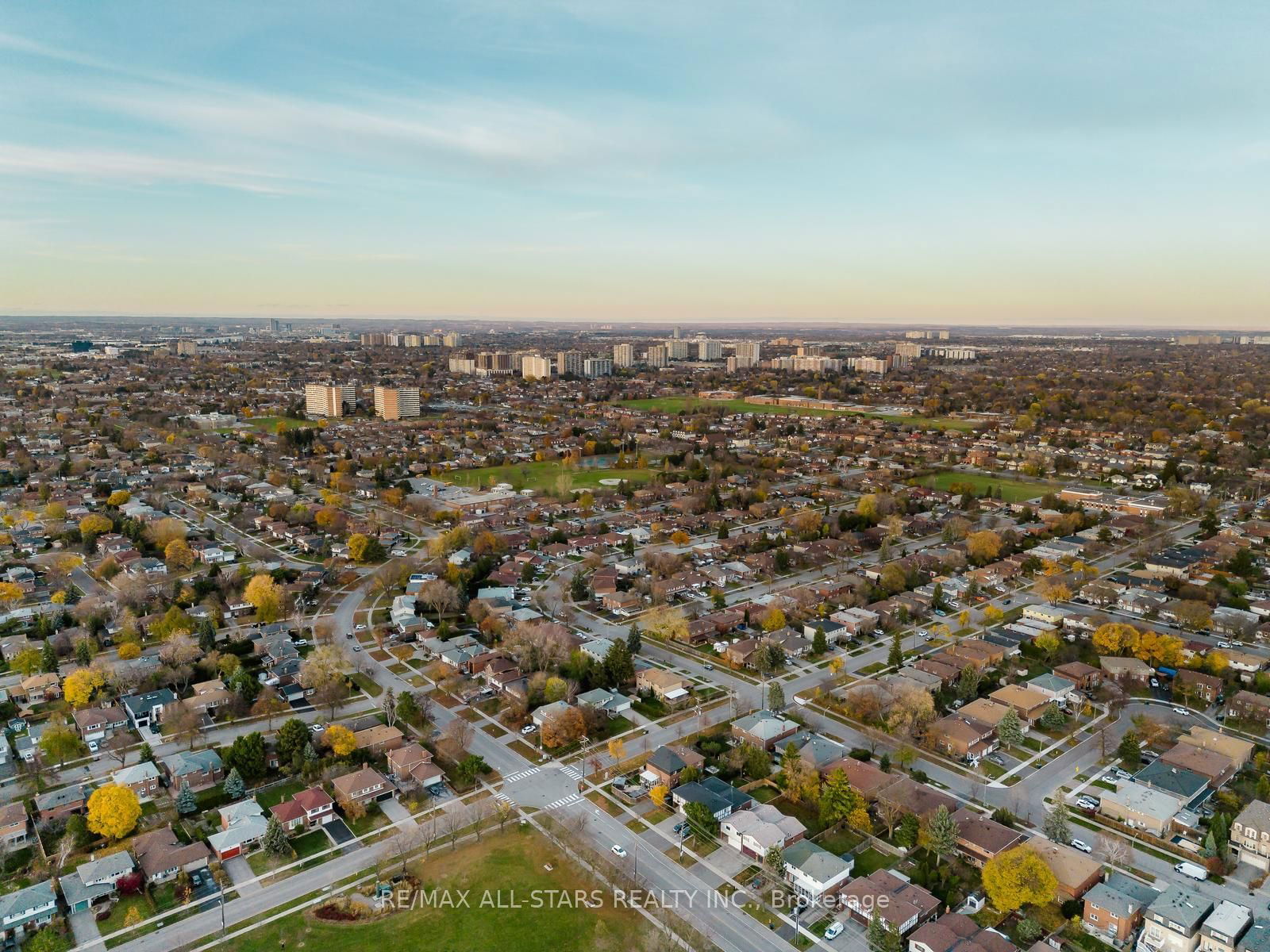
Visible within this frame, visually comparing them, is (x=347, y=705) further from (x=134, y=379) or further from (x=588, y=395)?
(x=134, y=379)

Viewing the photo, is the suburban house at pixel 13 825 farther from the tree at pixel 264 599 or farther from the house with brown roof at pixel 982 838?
the house with brown roof at pixel 982 838

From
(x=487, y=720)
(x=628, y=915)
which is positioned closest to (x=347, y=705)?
(x=487, y=720)

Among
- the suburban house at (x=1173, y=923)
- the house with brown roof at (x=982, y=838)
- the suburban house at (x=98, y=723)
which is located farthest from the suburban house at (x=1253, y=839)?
the suburban house at (x=98, y=723)

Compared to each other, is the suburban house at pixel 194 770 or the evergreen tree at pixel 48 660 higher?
the evergreen tree at pixel 48 660

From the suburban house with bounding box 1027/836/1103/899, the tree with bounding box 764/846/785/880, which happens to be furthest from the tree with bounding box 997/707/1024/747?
the tree with bounding box 764/846/785/880

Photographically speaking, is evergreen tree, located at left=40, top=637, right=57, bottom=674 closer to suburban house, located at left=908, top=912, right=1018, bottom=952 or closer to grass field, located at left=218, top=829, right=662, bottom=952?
grass field, located at left=218, top=829, right=662, bottom=952
